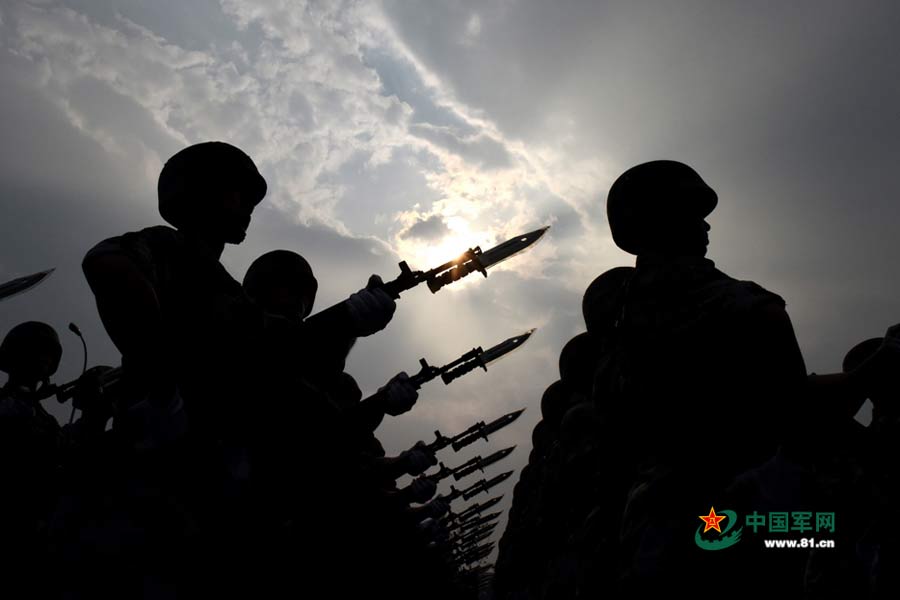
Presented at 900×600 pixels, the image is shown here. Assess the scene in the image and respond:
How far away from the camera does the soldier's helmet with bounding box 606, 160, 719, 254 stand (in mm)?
3314

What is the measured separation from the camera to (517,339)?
1452 cm

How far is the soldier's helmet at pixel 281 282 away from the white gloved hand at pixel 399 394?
2685 mm

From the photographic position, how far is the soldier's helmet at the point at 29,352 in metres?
6.98

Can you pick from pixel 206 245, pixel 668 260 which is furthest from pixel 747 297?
pixel 206 245

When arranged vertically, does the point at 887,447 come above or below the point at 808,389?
below

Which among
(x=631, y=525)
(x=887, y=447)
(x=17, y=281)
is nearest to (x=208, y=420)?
(x=631, y=525)

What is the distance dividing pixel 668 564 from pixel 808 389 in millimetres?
1113

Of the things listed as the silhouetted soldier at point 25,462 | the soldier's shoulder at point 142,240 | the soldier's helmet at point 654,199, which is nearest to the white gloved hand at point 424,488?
the silhouetted soldier at point 25,462

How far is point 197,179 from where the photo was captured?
3.35 metres

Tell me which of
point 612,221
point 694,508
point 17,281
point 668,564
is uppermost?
point 17,281

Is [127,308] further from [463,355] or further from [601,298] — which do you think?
[463,355]

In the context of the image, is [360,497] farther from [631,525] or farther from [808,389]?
[808,389]

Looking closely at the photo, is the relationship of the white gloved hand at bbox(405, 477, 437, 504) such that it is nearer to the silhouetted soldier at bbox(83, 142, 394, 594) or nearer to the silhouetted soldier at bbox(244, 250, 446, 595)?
the silhouetted soldier at bbox(244, 250, 446, 595)

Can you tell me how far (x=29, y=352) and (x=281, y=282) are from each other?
4845mm
